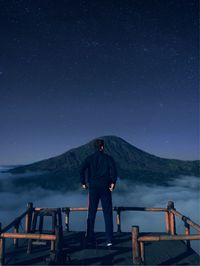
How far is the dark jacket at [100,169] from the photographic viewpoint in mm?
5349

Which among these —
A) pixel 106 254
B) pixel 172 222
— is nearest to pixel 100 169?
pixel 106 254

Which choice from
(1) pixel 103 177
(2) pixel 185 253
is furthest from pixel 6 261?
(2) pixel 185 253

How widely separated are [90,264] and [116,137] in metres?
193

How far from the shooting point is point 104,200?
5.30m

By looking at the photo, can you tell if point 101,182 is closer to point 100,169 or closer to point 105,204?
point 100,169

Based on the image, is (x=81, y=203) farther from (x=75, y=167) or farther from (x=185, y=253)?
(x=185, y=253)

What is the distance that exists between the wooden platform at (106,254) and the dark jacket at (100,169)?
1.35m

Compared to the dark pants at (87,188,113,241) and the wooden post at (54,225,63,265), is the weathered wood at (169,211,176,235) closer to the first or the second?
the dark pants at (87,188,113,241)

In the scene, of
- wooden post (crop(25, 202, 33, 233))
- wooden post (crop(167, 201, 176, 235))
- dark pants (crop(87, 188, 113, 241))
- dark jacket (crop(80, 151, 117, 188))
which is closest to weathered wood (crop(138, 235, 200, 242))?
dark pants (crop(87, 188, 113, 241))

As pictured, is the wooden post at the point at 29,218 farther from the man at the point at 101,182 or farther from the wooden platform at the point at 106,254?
the man at the point at 101,182

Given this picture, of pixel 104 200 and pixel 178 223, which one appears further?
pixel 178 223

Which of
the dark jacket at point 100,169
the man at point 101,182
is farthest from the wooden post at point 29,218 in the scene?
the dark jacket at point 100,169

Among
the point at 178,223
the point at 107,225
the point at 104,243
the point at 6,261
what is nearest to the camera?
the point at 6,261

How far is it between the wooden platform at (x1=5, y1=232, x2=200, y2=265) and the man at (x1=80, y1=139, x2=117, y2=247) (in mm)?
360
